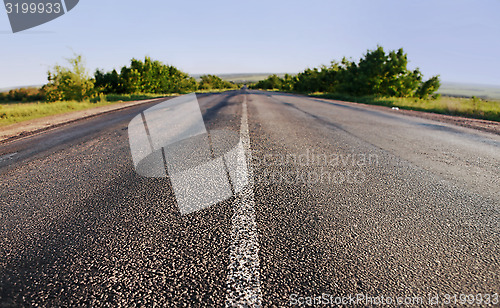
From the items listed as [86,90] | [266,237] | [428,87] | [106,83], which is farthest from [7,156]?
Answer: [106,83]

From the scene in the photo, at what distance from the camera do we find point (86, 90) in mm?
27344

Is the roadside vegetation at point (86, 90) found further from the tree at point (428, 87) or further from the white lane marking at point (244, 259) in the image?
the tree at point (428, 87)

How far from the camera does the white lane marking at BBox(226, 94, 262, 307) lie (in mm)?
1094

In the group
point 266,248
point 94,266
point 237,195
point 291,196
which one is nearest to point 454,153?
point 291,196

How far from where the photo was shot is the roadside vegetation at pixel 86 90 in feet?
41.4

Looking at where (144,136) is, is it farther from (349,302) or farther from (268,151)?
(349,302)

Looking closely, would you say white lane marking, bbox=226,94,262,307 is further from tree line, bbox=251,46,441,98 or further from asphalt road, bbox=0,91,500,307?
tree line, bbox=251,46,441,98

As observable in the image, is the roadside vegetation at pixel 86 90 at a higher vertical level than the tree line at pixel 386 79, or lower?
lower

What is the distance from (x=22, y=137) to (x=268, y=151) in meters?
6.17

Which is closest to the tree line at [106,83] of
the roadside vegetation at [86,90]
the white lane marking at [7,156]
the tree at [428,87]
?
the roadside vegetation at [86,90]

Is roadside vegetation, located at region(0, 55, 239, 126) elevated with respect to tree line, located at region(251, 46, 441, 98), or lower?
lower

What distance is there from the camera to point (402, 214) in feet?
6.40

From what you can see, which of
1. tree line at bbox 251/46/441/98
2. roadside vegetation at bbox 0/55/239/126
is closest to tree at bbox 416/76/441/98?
tree line at bbox 251/46/441/98

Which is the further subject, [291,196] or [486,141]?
[486,141]
